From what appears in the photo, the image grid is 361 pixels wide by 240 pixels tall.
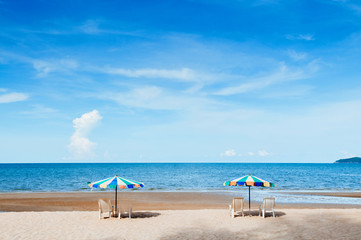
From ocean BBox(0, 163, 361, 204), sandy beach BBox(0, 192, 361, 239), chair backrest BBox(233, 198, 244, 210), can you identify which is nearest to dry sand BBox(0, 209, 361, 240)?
A: sandy beach BBox(0, 192, 361, 239)

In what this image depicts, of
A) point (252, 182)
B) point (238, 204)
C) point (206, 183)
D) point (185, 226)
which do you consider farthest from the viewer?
point (206, 183)

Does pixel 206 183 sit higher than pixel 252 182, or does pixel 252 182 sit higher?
pixel 252 182

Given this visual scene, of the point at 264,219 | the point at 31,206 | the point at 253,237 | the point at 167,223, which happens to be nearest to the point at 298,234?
the point at 253,237

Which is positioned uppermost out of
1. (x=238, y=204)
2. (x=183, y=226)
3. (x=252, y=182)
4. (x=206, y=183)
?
(x=252, y=182)

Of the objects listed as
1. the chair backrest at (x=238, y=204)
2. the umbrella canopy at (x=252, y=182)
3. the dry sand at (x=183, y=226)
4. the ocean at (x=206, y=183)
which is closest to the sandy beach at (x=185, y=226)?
the dry sand at (x=183, y=226)

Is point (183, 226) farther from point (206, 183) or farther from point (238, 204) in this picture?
point (206, 183)

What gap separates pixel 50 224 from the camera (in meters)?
13.6

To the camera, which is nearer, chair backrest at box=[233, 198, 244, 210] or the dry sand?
the dry sand

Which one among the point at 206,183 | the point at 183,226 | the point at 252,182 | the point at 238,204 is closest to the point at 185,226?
the point at 183,226

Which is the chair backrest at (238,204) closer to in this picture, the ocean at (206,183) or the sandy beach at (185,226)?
the sandy beach at (185,226)

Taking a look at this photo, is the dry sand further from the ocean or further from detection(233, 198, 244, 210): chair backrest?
the ocean

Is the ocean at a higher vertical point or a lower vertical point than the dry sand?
lower

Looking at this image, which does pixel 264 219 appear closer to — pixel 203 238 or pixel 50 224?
pixel 203 238

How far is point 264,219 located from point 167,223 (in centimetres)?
474
